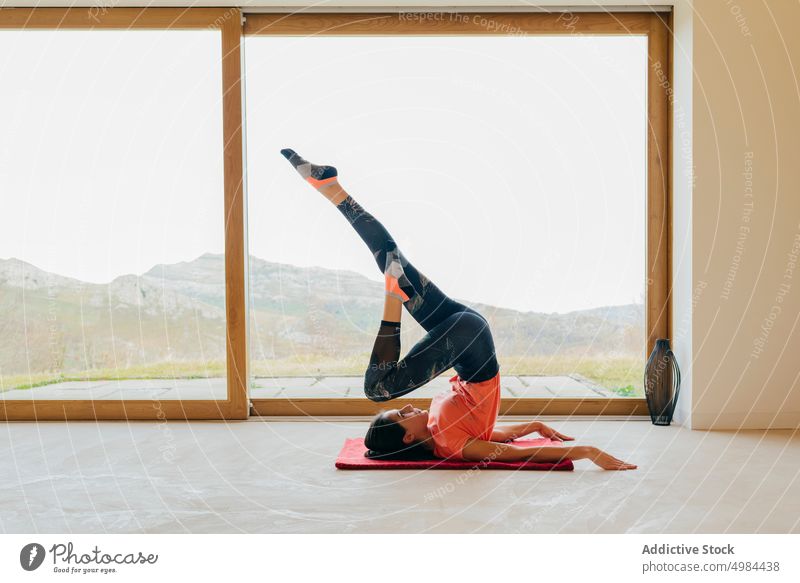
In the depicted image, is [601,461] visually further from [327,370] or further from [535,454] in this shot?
[327,370]

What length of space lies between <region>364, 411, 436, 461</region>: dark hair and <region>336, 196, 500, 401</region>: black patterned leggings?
12 cm

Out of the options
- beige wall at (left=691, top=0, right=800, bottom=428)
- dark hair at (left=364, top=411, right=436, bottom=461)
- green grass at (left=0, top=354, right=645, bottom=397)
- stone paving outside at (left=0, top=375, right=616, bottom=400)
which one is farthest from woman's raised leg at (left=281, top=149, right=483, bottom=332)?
beige wall at (left=691, top=0, right=800, bottom=428)

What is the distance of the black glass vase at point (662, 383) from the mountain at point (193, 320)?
0.32 metres

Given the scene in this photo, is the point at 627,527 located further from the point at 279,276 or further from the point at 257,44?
the point at 257,44

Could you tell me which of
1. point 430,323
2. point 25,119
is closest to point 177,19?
point 25,119

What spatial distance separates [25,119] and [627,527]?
12.9 ft

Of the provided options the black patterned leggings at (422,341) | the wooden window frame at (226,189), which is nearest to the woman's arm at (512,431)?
the black patterned leggings at (422,341)

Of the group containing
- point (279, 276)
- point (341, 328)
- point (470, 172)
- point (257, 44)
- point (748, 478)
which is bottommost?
point (748, 478)

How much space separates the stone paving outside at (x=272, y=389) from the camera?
3809 millimetres

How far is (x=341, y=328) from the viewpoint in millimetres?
4004

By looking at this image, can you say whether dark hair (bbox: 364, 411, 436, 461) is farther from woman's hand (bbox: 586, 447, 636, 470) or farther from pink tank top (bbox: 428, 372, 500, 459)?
woman's hand (bbox: 586, 447, 636, 470)

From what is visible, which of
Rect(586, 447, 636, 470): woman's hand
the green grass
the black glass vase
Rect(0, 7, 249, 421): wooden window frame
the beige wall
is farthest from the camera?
the green grass

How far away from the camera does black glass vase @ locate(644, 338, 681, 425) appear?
3516 mm

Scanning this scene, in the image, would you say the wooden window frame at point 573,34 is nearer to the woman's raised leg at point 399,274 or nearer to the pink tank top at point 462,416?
the pink tank top at point 462,416
